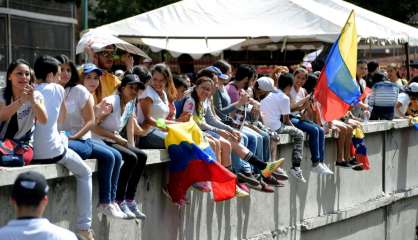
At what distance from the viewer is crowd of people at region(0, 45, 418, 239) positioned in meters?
8.87

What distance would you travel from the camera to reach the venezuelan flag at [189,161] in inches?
455

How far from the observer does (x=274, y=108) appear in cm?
1458

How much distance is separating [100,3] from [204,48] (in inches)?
439

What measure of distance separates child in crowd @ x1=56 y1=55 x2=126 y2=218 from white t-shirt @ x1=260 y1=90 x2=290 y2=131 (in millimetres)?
4729

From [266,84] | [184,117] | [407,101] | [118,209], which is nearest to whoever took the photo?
[118,209]

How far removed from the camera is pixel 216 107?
13.6 metres

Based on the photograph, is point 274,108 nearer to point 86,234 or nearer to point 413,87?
point 86,234

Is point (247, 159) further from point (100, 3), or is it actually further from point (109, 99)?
point (100, 3)

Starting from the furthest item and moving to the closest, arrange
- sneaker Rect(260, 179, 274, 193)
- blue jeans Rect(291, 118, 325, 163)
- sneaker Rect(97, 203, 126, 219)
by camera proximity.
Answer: blue jeans Rect(291, 118, 325, 163) → sneaker Rect(260, 179, 274, 193) → sneaker Rect(97, 203, 126, 219)

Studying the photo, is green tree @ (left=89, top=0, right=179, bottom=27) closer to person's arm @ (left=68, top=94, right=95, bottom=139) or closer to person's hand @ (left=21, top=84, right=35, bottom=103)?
person's arm @ (left=68, top=94, right=95, bottom=139)

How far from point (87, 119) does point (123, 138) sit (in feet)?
3.30

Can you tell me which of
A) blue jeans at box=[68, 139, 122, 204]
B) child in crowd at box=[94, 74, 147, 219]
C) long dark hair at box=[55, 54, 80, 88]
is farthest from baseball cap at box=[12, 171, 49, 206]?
child in crowd at box=[94, 74, 147, 219]

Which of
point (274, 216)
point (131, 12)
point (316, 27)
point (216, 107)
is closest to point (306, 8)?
point (316, 27)

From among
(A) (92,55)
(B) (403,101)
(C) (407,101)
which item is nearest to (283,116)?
(A) (92,55)
